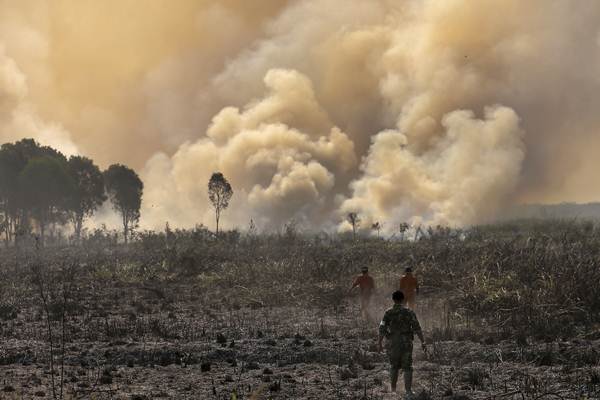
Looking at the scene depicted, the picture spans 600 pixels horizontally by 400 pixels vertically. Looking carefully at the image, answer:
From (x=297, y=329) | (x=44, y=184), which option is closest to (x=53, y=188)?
(x=44, y=184)

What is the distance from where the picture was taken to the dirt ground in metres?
9.47

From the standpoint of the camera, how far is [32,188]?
2111 inches

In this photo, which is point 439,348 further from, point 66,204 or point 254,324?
point 66,204

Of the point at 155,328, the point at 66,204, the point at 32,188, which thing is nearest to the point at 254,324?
the point at 155,328

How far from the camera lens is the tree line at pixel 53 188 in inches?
2135

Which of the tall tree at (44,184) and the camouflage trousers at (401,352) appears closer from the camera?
the camouflage trousers at (401,352)

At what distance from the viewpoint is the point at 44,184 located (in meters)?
53.7

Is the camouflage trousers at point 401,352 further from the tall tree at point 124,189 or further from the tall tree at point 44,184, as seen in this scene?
the tall tree at point 124,189

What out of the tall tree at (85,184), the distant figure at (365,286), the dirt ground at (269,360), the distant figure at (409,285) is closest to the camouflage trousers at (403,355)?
the dirt ground at (269,360)

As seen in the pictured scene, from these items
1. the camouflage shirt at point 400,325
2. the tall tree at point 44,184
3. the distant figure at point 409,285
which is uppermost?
the tall tree at point 44,184

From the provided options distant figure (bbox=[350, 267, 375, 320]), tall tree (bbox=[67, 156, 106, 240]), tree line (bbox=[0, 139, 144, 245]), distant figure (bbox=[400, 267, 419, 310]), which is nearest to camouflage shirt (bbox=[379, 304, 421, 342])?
distant figure (bbox=[400, 267, 419, 310])

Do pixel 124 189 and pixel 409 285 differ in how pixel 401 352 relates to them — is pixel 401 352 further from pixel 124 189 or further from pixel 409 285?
pixel 124 189

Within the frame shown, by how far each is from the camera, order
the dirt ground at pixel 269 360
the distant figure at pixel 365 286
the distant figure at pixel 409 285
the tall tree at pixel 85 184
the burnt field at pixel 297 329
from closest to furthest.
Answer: the dirt ground at pixel 269 360, the burnt field at pixel 297 329, the distant figure at pixel 409 285, the distant figure at pixel 365 286, the tall tree at pixel 85 184

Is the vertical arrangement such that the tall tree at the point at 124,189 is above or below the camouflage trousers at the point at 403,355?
above
